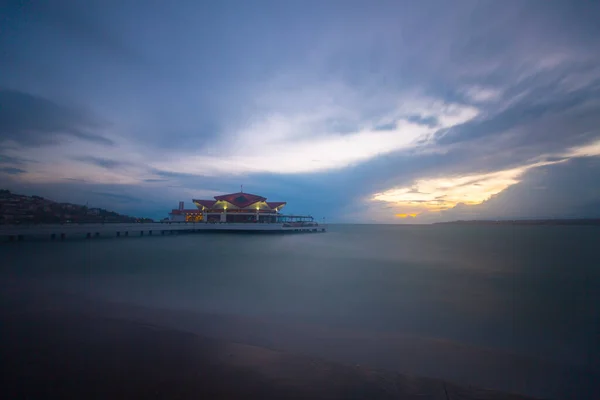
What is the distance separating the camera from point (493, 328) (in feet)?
26.2

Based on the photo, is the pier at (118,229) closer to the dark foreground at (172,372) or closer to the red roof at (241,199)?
the red roof at (241,199)

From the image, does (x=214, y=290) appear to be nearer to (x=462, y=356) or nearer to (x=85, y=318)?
(x=85, y=318)

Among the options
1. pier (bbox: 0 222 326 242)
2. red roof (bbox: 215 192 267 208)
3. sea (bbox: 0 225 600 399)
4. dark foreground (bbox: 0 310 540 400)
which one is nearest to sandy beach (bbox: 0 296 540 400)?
dark foreground (bbox: 0 310 540 400)

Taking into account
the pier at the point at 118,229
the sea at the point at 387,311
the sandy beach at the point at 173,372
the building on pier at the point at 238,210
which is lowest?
the sea at the point at 387,311

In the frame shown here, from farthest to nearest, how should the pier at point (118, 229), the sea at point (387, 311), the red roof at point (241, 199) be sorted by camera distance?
the red roof at point (241, 199) → the pier at point (118, 229) → the sea at point (387, 311)

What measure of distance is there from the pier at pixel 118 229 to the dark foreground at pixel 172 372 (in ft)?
112

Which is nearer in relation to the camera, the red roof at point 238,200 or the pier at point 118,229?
the pier at point 118,229

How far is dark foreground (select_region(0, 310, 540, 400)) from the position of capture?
379cm

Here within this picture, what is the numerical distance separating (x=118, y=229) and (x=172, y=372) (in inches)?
1693

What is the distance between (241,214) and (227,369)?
59.4 metres

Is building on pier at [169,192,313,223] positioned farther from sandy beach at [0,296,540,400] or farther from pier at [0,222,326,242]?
sandy beach at [0,296,540,400]

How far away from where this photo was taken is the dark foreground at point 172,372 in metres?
3.79

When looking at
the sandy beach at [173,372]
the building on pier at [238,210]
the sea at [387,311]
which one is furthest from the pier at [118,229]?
the sandy beach at [173,372]

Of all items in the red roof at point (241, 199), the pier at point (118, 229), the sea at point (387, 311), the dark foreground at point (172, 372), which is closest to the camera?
the dark foreground at point (172, 372)
